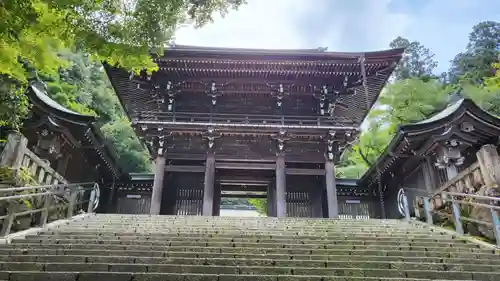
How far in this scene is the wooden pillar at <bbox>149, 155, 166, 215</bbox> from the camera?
1229 cm

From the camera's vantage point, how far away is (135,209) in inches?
640

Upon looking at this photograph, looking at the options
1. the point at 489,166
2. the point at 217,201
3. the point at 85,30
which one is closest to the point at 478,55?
the point at 217,201

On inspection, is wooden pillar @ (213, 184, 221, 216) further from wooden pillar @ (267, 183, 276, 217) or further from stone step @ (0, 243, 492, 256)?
stone step @ (0, 243, 492, 256)

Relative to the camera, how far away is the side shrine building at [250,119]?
13062mm

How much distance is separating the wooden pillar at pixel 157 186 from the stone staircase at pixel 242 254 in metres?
3.87

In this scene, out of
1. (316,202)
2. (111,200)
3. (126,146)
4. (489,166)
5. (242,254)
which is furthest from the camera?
(126,146)

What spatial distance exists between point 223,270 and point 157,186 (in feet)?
28.3

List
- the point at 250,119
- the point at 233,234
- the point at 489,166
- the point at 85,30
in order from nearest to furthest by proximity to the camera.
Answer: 1. the point at 85,30
2. the point at 233,234
3. the point at 489,166
4. the point at 250,119

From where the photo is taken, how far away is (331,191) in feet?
41.9

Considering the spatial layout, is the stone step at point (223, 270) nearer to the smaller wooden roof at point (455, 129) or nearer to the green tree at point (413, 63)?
the smaller wooden roof at point (455, 129)

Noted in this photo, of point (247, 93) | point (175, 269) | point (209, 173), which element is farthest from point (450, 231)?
point (247, 93)

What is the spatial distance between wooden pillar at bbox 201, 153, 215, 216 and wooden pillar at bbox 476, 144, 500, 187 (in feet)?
25.8

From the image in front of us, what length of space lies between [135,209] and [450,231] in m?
12.7

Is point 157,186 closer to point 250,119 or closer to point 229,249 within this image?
point 250,119
